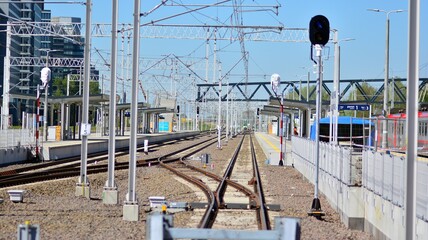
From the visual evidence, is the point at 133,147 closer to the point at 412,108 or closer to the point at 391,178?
the point at 391,178

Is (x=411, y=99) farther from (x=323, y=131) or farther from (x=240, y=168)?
(x=323, y=131)

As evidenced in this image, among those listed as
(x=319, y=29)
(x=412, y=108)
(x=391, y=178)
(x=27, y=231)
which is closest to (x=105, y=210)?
(x=319, y=29)

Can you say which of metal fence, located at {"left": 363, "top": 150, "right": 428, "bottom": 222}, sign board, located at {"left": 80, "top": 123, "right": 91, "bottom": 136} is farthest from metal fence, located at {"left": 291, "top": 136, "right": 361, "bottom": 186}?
sign board, located at {"left": 80, "top": 123, "right": 91, "bottom": 136}

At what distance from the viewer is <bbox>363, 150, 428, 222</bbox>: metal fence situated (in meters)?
11.5

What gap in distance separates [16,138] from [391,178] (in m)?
28.3

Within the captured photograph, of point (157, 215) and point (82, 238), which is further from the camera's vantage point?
point (82, 238)

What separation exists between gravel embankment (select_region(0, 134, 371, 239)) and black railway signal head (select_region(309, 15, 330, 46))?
13.0ft

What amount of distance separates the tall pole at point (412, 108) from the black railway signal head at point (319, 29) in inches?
332

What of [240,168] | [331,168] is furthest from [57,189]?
[240,168]

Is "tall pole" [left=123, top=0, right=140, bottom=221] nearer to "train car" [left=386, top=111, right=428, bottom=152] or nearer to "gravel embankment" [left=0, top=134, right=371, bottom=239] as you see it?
"gravel embankment" [left=0, top=134, right=371, bottom=239]

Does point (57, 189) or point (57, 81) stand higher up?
point (57, 81)

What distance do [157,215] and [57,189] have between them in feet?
59.5

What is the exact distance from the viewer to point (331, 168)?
819 inches

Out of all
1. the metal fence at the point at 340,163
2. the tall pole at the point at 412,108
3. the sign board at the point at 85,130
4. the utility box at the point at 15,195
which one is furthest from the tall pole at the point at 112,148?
the tall pole at the point at 412,108
